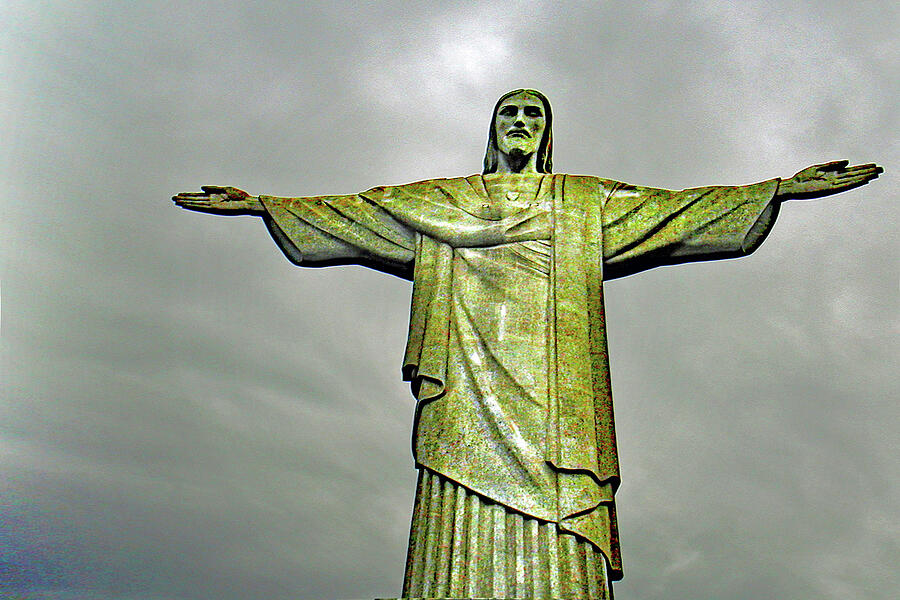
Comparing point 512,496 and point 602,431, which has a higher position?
point 602,431

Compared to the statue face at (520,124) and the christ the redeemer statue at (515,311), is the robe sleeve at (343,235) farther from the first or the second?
the statue face at (520,124)

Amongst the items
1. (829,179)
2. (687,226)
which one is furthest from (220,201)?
(829,179)

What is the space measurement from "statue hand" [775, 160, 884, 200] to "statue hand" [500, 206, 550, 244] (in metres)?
2.43

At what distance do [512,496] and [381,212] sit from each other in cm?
365

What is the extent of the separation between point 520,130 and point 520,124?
0.26 ft

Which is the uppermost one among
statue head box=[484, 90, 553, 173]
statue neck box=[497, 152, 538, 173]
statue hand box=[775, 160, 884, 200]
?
statue head box=[484, 90, 553, 173]

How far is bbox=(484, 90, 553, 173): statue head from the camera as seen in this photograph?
11445 millimetres

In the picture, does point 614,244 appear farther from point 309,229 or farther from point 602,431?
point 309,229

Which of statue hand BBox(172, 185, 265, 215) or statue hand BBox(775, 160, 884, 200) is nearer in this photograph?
statue hand BBox(775, 160, 884, 200)

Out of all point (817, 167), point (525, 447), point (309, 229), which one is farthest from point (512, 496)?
point (817, 167)

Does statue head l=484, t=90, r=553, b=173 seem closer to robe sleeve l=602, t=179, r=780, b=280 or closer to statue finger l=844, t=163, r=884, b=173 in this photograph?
robe sleeve l=602, t=179, r=780, b=280

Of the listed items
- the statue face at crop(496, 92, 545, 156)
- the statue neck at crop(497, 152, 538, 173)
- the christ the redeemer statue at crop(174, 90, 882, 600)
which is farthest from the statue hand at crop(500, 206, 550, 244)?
the statue face at crop(496, 92, 545, 156)

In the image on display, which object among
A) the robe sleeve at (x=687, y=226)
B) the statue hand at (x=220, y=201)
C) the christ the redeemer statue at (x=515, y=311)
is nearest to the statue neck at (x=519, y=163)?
the christ the redeemer statue at (x=515, y=311)

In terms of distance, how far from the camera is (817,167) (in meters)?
10.2
